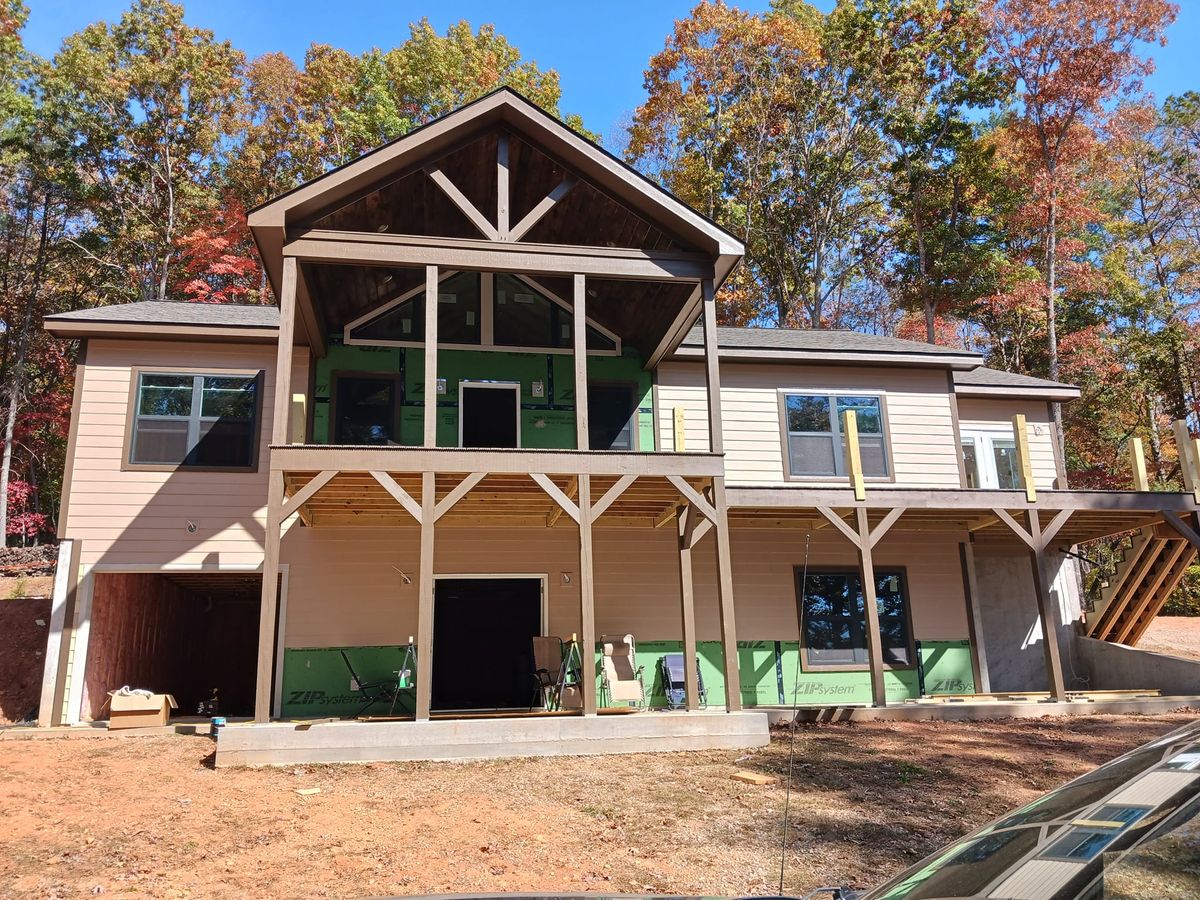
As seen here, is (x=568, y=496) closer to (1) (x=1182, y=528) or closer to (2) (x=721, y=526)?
(2) (x=721, y=526)

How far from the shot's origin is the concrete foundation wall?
485 inches

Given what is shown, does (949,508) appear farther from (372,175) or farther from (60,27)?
(60,27)

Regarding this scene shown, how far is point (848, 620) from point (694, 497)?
4.92m

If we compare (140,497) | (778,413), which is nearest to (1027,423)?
(778,413)

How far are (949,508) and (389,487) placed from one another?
7.96 metres

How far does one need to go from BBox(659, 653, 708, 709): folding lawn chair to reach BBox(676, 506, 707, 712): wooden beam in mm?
1195

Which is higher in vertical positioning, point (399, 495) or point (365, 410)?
point (365, 410)

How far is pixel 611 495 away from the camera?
31.7 ft

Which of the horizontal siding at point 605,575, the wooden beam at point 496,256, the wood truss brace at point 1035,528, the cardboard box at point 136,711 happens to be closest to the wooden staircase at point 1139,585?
the wood truss brace at point 1035,528

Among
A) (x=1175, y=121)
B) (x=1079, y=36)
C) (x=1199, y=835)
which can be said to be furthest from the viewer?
(x=1175, y=121)

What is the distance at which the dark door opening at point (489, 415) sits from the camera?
12867mm

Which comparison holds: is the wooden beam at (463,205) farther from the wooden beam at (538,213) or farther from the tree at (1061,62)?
the tree at (1061,62)

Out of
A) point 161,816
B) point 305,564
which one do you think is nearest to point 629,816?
point 161,816

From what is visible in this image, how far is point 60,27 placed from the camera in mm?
24859
